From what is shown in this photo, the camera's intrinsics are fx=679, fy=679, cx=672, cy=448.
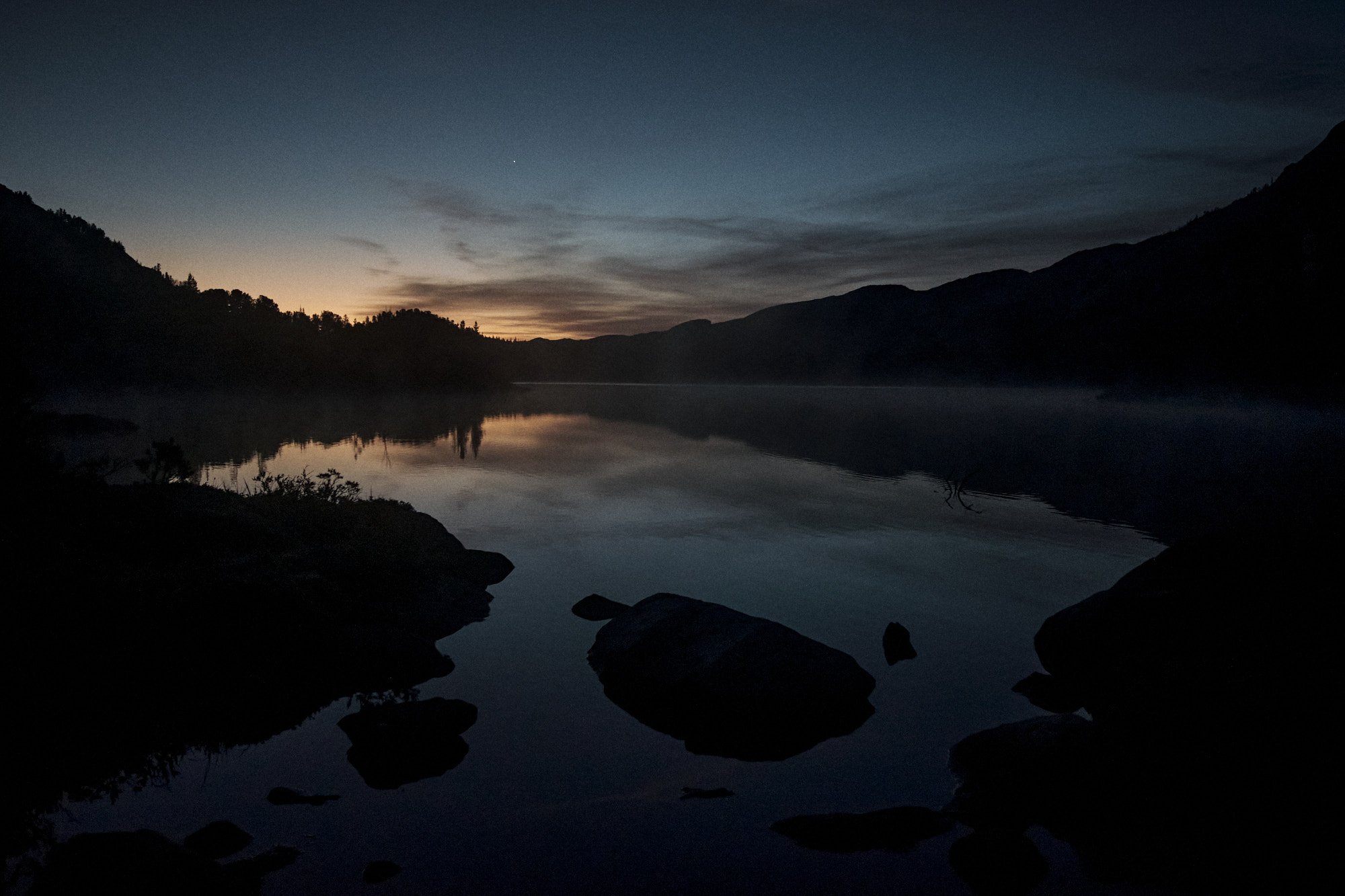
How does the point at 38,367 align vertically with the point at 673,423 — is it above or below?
above

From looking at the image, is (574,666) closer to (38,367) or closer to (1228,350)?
(38,367)

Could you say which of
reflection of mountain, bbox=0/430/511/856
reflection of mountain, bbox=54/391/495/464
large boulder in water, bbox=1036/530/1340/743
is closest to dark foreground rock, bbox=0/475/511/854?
reflection of mountain, bbox=0/430/511/856

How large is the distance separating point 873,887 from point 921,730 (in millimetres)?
3860

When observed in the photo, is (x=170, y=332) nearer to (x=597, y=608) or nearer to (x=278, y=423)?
(x=278, y=423)

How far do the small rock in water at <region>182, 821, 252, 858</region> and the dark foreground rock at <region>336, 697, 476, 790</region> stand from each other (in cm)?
152

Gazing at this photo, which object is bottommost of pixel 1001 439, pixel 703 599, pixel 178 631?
pixel 703 599

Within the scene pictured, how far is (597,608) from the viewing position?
631 inches

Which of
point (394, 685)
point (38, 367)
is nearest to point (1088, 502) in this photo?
point (394, 685)

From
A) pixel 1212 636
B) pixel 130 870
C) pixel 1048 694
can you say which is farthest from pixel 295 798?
pixel 1212 636

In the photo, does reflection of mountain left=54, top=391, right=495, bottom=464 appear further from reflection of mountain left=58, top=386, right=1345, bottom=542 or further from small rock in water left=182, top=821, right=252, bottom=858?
small rock in water left=182, top=821, right=252, bottom=858

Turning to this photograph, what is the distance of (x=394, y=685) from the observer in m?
11.9

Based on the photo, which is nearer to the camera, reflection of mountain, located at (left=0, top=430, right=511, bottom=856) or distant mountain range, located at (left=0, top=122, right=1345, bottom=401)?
reflection of mountain, located at (left=0, top=430, right=511, bottom=856)

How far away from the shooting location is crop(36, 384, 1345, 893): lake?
25.2 feet

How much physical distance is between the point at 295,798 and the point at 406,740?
5.08ft
